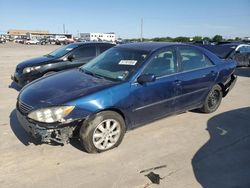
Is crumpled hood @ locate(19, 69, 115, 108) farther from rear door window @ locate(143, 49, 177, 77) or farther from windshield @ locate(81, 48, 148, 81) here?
rear door window @ locate(143, 49, 177, 77)

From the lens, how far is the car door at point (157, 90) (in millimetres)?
4197

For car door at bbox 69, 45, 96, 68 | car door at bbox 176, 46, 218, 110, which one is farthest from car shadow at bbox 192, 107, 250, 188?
car door at bbox 69, 45, 96, 68

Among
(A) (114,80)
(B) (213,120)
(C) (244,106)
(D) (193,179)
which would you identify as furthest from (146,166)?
(C) (244,106)

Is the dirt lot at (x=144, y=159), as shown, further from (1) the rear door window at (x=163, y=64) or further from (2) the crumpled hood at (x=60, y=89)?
(1) the rear door window at (x=163, y=64)

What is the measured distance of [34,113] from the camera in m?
3.60

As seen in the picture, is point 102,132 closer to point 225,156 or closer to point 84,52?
point 225,156

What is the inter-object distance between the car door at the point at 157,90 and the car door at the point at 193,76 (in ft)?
0.67

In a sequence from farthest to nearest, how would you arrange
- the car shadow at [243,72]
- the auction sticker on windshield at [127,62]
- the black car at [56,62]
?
the car shadow at [243,72]
the black car at [56,62]
the auction sticker on windshield at [127,62]

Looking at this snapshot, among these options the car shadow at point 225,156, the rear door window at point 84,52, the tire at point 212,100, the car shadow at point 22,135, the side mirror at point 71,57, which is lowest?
the car shadow at point 225,156

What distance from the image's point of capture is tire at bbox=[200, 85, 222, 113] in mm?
5689

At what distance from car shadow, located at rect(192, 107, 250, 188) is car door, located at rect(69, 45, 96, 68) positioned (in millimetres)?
4296

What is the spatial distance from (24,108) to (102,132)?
1.16m

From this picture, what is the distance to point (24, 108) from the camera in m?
3.83

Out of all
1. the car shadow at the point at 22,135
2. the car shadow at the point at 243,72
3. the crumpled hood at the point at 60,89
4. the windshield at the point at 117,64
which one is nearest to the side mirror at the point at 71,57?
the windshield at the point at 117,64
